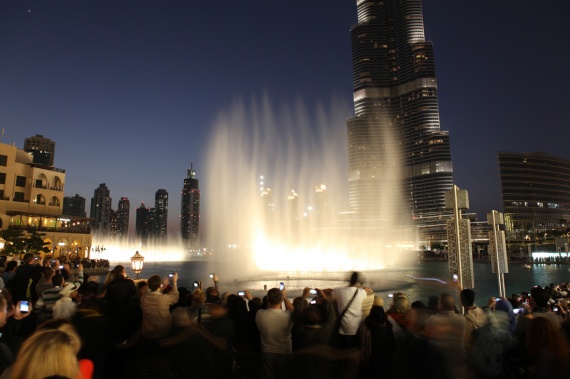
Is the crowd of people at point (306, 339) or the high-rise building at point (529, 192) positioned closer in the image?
the crowd of people at point (306, 339)

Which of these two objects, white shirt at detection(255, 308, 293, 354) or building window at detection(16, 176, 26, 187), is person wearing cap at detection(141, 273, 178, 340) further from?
building window at detection(16, 176, 26, 187)

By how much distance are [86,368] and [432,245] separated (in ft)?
614

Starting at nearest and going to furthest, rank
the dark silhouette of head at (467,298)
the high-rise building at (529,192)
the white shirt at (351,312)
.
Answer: the white shirt at (351,312), the dark silhouette of head at (467,298), the high-rise building at (529,192)

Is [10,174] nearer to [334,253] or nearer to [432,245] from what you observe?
[334,253]

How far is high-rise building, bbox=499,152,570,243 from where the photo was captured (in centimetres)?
16275

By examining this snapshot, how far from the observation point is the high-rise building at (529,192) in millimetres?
162750

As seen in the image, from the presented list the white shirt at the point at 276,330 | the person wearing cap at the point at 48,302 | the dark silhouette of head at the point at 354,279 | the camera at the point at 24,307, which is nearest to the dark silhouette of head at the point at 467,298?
the dark silhouette of head at the point at 354,279

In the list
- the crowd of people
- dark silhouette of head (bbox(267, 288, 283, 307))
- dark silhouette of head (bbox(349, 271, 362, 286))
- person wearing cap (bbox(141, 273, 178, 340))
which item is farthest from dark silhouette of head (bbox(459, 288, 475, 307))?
person wearing cap (bbox(141, 273, 178, 340))

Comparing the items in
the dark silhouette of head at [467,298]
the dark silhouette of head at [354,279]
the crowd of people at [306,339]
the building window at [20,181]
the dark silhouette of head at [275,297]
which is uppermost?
the building window at [20,181]

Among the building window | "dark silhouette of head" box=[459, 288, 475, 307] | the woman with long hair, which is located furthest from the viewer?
the building window

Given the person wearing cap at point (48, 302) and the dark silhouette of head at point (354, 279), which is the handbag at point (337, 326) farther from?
the person wearing cap at point (48, 302)

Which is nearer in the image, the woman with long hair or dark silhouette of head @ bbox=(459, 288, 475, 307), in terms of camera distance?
the woman with long hair

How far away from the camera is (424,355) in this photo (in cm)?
557

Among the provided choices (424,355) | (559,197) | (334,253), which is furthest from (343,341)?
(559,197)
